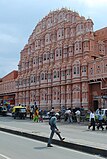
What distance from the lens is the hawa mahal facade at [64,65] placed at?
4450 centimetres

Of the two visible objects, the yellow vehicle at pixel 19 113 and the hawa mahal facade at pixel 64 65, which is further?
the hawa mahal facade at pixel 64 65

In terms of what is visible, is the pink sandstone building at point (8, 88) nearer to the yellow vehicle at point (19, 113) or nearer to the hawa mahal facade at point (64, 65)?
the hawa mahal facade at point (64, 65)

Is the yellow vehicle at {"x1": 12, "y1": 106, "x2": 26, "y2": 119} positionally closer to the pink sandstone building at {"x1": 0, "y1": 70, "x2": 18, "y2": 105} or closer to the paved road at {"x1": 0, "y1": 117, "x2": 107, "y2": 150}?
the paved road at {"x1": 0, "y1": 117, "x2": 107, "y2": 150}

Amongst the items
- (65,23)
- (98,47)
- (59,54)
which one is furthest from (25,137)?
(65,23)

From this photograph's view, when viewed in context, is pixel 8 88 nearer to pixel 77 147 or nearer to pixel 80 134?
pixel 80 134

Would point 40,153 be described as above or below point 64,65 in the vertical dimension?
below

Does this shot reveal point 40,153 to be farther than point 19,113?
No

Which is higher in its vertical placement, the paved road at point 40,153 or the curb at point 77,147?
the curb at point 77,147

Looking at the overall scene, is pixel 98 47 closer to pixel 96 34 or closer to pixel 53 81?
pixel 96 34

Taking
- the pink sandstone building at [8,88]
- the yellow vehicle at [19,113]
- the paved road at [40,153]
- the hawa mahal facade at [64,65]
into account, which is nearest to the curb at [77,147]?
the paved road at [40,153]

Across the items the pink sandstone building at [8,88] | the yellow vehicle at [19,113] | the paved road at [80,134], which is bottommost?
the paved road at [80,134]

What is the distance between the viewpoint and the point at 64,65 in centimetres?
5109

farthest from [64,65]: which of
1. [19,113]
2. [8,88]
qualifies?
[8,88]

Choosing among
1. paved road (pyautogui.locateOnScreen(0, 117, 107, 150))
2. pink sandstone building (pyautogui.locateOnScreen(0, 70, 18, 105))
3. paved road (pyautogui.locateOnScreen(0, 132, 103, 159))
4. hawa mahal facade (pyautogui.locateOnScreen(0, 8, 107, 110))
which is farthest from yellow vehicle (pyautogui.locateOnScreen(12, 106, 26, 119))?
paved road (pyautogui.locateOnScreen(0, 132, 103, 159))
